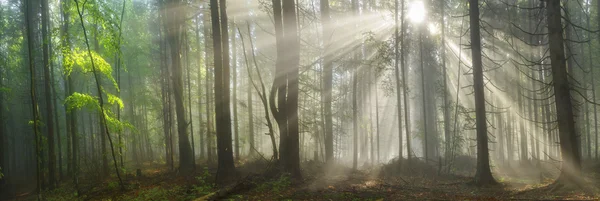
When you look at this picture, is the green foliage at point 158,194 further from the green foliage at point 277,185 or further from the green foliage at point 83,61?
the green foliage at point 83,61

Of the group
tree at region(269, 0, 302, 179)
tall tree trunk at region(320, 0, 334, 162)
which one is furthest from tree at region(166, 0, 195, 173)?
tall tree trunk at region(320, 0, 334, 162)

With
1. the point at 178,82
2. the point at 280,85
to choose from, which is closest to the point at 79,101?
the point at 178,82

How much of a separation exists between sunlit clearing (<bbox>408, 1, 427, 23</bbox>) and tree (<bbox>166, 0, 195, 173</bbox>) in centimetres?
1243

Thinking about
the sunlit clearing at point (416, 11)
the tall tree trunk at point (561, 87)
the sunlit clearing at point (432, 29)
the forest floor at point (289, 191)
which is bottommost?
the forest floor at point (289, 191)

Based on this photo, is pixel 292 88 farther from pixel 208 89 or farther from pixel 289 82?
pixel 208 89

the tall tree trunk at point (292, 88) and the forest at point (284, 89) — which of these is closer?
the forest at point (284, 89)

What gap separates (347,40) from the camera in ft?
69.4

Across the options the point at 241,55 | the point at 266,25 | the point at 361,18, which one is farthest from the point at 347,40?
the point at 241,55

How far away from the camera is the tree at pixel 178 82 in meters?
16.0

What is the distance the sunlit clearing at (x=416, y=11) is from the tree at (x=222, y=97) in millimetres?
11261

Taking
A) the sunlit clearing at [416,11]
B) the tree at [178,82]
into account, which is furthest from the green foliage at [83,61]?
the sunlit clearing at [416,11]

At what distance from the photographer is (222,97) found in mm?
12797

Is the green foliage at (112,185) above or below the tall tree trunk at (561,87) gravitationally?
below

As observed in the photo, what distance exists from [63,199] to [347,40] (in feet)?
53.3
